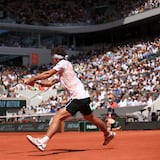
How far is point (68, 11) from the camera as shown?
55.9 m

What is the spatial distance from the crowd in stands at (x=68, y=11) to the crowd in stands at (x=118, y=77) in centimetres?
658

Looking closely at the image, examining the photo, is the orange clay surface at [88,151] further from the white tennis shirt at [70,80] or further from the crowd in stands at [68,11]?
the crowd in stands at [68,11]

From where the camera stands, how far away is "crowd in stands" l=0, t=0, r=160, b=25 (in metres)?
52.2

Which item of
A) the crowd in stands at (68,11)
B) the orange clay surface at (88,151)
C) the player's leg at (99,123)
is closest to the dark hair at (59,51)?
the player's leg at (99,123)

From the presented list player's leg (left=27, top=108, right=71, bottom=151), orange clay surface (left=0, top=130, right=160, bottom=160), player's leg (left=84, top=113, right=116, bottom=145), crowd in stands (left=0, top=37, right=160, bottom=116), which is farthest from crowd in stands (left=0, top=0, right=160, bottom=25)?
player's leg (left=27, top=108, right=71, bottom=151)

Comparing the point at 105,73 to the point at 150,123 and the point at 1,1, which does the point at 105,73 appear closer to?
the point at 150,123

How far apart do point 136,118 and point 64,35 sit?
94.6 ft

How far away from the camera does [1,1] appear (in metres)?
53.2

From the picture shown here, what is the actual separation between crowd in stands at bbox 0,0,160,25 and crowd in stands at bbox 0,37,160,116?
21.6 feet

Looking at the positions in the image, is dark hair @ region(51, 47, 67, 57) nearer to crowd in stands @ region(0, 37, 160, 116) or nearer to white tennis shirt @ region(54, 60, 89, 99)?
white tennis shirt @ region(54, 60, 89, 99)

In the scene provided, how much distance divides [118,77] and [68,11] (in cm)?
2045

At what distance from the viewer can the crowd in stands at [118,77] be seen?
32750 mm

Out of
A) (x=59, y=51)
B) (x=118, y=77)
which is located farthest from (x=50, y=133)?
(x=118, y=77)

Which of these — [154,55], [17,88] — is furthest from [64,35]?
[154,55]
